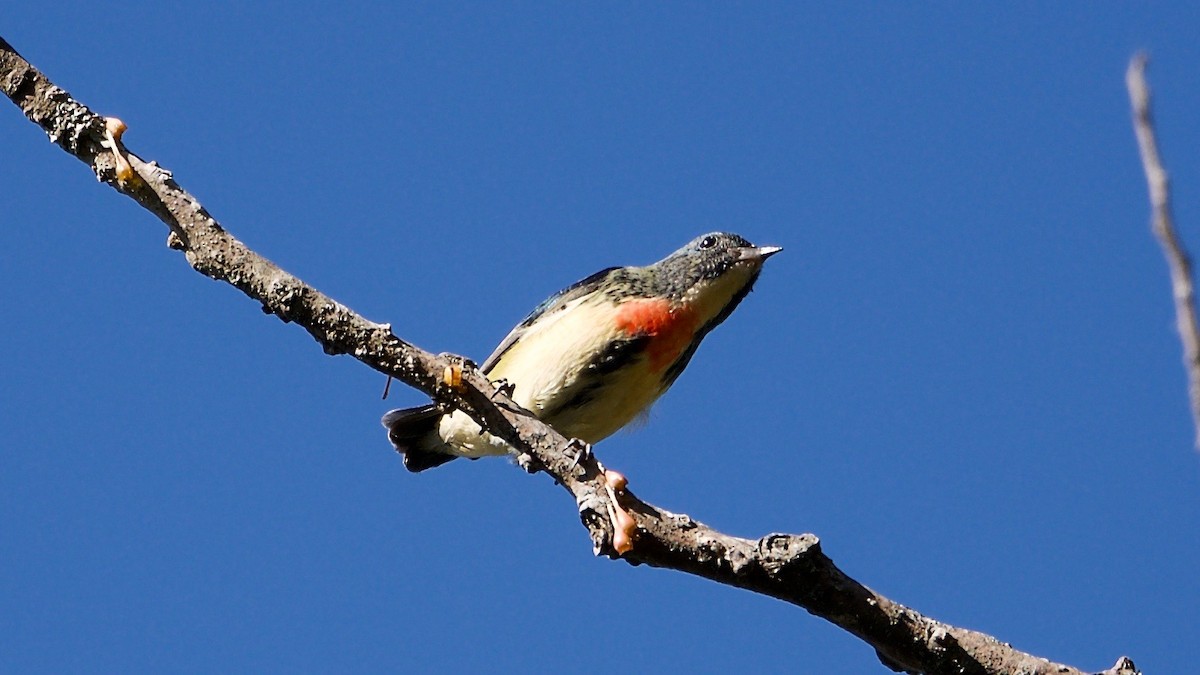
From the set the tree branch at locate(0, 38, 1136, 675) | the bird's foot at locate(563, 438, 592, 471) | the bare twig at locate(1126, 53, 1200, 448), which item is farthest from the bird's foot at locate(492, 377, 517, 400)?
the bare twig at locate(1126, 53, 1200, 448)

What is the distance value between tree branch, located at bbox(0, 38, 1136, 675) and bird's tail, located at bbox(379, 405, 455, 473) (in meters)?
2.55

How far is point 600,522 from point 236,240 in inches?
60.1

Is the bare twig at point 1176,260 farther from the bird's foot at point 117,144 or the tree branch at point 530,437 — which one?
the bird's foot at point 117,144

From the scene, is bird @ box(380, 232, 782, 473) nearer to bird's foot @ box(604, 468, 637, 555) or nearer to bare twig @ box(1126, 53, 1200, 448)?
bird's foot @ box(604, 468, 637, 555)

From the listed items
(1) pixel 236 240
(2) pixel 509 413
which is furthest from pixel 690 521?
(1) pixel 236 240

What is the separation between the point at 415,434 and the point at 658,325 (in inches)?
64.9

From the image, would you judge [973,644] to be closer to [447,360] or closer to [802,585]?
[802,585]

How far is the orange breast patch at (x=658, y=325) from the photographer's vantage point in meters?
6.76

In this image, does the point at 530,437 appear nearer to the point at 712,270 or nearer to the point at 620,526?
the point at 620,526

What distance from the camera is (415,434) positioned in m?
7.52

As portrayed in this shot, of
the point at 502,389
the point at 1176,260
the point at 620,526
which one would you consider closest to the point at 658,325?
the point at 502,389

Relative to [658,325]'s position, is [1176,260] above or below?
below

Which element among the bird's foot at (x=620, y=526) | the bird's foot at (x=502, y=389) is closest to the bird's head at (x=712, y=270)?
the bird's foot at (x=502, y=389)

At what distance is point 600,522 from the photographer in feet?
13.5
